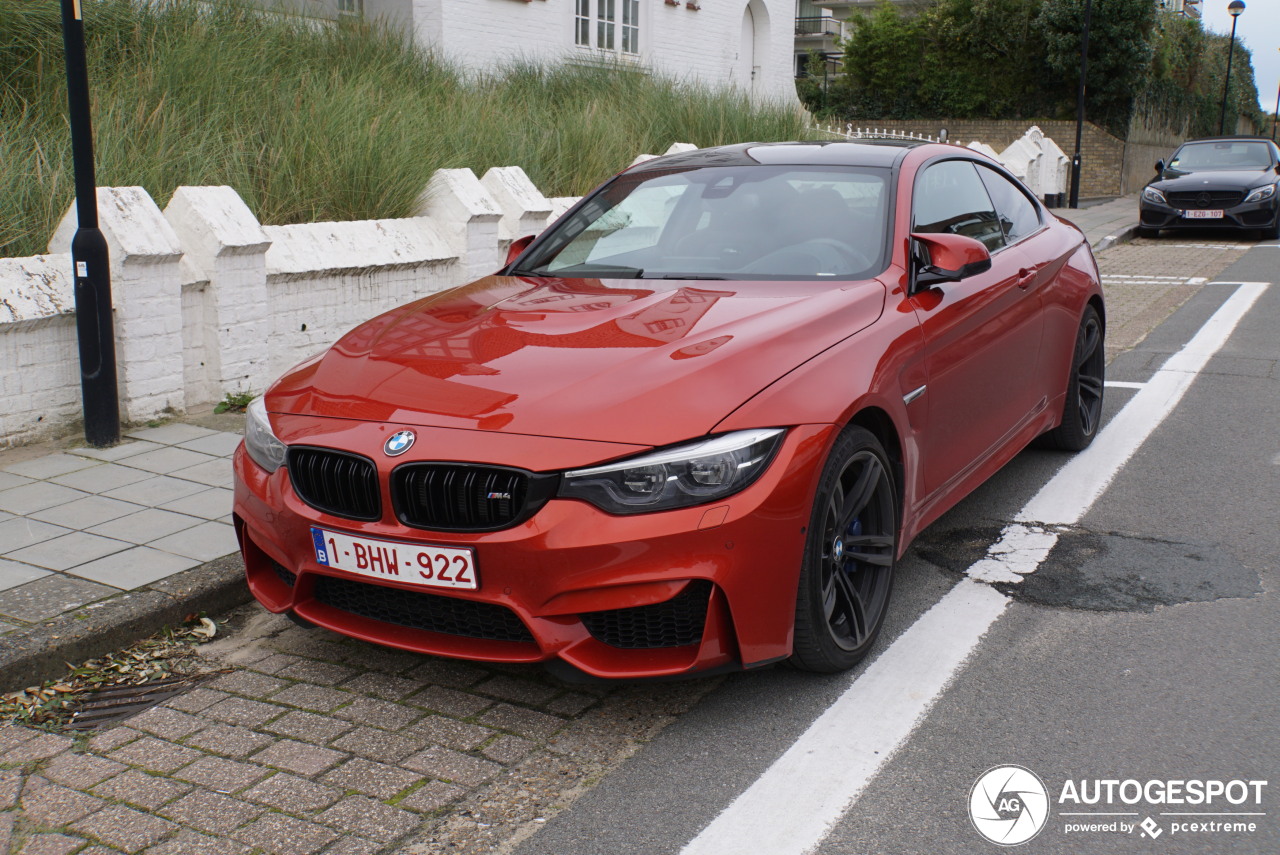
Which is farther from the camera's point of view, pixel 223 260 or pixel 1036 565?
pixel 223 260

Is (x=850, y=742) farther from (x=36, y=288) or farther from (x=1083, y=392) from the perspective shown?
(x=36, y=288)

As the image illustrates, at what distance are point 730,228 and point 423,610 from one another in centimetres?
203

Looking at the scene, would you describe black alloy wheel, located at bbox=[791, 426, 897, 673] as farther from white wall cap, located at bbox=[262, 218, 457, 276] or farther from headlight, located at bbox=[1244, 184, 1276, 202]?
headlight, located at bbox=[1244, 184, 1276, 202]

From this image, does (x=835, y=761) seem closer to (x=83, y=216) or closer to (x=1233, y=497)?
(x=1233, y=497)

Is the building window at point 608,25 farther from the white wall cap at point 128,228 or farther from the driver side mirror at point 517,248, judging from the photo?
the driver side mirror at point 517,248

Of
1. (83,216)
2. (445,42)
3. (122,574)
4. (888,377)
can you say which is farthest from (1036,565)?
(445,42)

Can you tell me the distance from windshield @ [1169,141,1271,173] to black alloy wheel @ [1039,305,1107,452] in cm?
1593

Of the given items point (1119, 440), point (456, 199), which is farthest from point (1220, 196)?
point (456, 199)

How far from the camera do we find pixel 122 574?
177 inches

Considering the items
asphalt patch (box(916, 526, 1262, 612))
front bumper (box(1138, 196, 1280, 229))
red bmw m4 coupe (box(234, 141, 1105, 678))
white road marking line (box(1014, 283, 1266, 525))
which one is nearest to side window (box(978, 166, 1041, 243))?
red bmw m4 coupe (box(234, 141, 1105, 678))

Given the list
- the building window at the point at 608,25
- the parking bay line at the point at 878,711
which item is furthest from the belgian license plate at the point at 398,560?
the building window at the point at 608,25

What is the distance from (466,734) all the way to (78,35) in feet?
13.8

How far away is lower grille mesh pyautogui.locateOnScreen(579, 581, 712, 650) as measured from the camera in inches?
128

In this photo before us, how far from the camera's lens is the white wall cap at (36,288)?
6.06 meters
